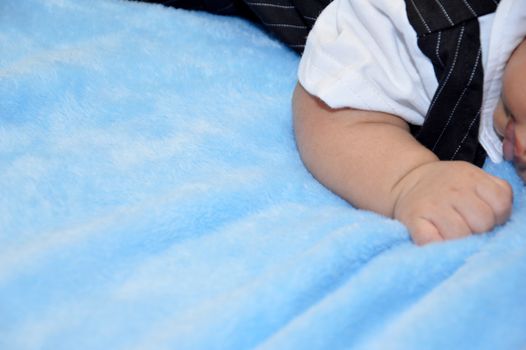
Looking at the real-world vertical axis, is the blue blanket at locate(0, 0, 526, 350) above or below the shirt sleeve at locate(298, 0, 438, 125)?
below

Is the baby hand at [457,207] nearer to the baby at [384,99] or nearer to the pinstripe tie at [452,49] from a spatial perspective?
the baby at [384,99]

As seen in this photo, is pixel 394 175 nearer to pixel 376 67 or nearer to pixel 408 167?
pixel 408 167

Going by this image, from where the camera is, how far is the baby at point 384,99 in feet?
2.36

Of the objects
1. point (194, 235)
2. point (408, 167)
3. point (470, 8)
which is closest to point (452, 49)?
point (470, 8)

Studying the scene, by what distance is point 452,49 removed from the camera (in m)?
0.76

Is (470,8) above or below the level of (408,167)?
above

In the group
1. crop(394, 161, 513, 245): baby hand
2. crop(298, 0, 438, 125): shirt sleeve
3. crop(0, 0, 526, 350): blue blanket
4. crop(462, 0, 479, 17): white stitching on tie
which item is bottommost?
crop(0, 0, 526, 350): blue blanket

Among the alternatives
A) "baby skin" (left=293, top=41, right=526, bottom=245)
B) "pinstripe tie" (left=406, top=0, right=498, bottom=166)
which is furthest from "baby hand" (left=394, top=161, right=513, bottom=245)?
"pinstripe tie" (left=406, top=0, right=498, bottom=166)

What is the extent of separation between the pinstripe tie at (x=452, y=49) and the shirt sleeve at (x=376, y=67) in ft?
0.04

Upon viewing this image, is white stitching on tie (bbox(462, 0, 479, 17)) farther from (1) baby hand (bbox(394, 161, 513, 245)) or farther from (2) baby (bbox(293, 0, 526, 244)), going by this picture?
(1) baby hand (bbox(394, 161, 513, 245))

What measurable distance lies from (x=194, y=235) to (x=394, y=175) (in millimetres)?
217

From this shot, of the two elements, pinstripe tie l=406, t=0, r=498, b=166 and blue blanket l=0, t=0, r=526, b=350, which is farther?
pinstripe tie l=406, t=0, r=498, b=166

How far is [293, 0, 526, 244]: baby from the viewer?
0.72 metres

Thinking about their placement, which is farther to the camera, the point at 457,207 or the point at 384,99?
the point at 384,99
